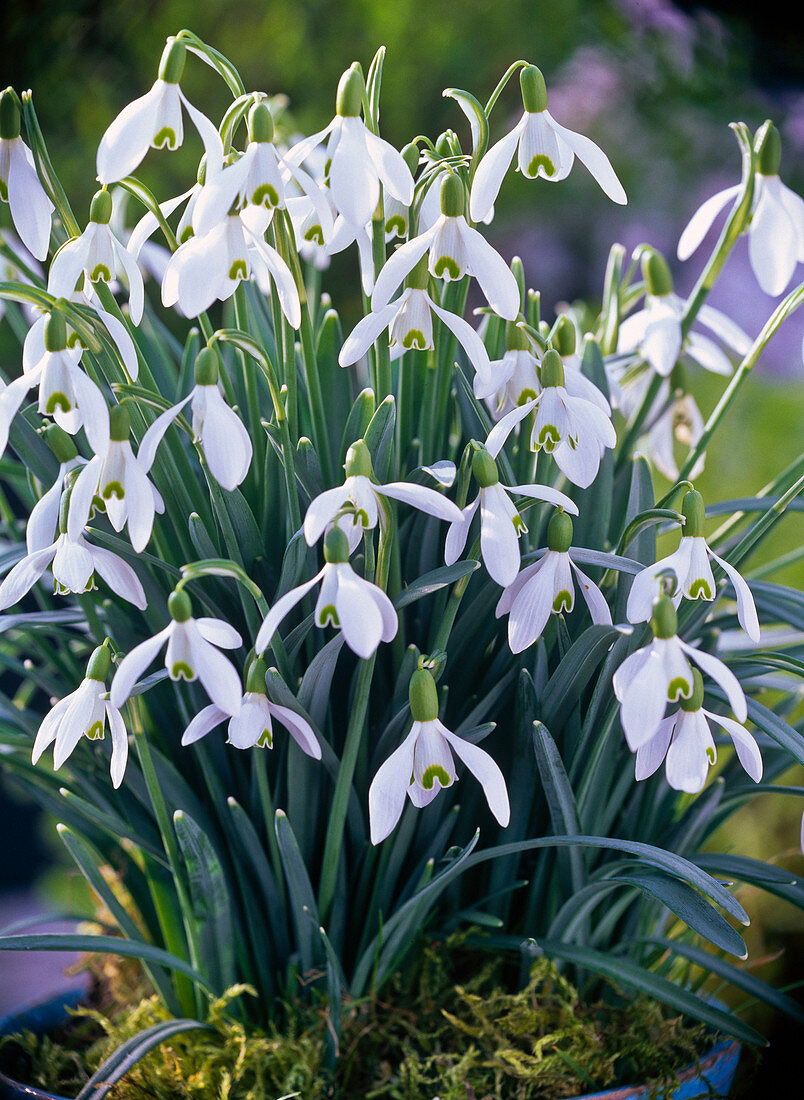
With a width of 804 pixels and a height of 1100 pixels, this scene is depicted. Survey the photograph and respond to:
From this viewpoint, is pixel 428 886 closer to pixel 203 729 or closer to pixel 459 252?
pixel 203 729

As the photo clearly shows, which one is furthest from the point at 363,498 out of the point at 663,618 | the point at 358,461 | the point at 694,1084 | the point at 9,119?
the point at 694,1084

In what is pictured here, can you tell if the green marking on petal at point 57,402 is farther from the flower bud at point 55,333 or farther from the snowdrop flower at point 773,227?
the snowdrop flower at point 773,227

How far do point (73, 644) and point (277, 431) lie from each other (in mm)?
284

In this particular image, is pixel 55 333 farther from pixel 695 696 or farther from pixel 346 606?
pixel 695 696

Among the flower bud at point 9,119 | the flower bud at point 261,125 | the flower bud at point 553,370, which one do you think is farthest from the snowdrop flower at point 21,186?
the flower bud at point 553,370

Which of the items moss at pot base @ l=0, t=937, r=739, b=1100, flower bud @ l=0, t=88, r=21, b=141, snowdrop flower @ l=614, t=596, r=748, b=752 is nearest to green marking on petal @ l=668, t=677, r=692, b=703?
snowdrop flower @ l=614, t=596, r=748, b=752

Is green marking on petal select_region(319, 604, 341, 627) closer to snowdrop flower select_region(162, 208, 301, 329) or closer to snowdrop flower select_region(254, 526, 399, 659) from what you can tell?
snowdrop flower select_region(254, 526, 399, 659)

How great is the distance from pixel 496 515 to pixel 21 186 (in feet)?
0.76

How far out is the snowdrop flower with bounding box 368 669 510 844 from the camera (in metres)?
0.34

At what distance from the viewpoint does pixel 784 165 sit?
1.78 m

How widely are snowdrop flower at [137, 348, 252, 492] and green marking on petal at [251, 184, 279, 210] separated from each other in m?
0.06

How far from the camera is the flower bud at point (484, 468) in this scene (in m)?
0.34

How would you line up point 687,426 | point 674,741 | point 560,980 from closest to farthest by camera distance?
point 674,741
point 560,980
point 687,426

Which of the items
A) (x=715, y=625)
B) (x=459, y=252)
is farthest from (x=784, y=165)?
(x=459, y=252)
